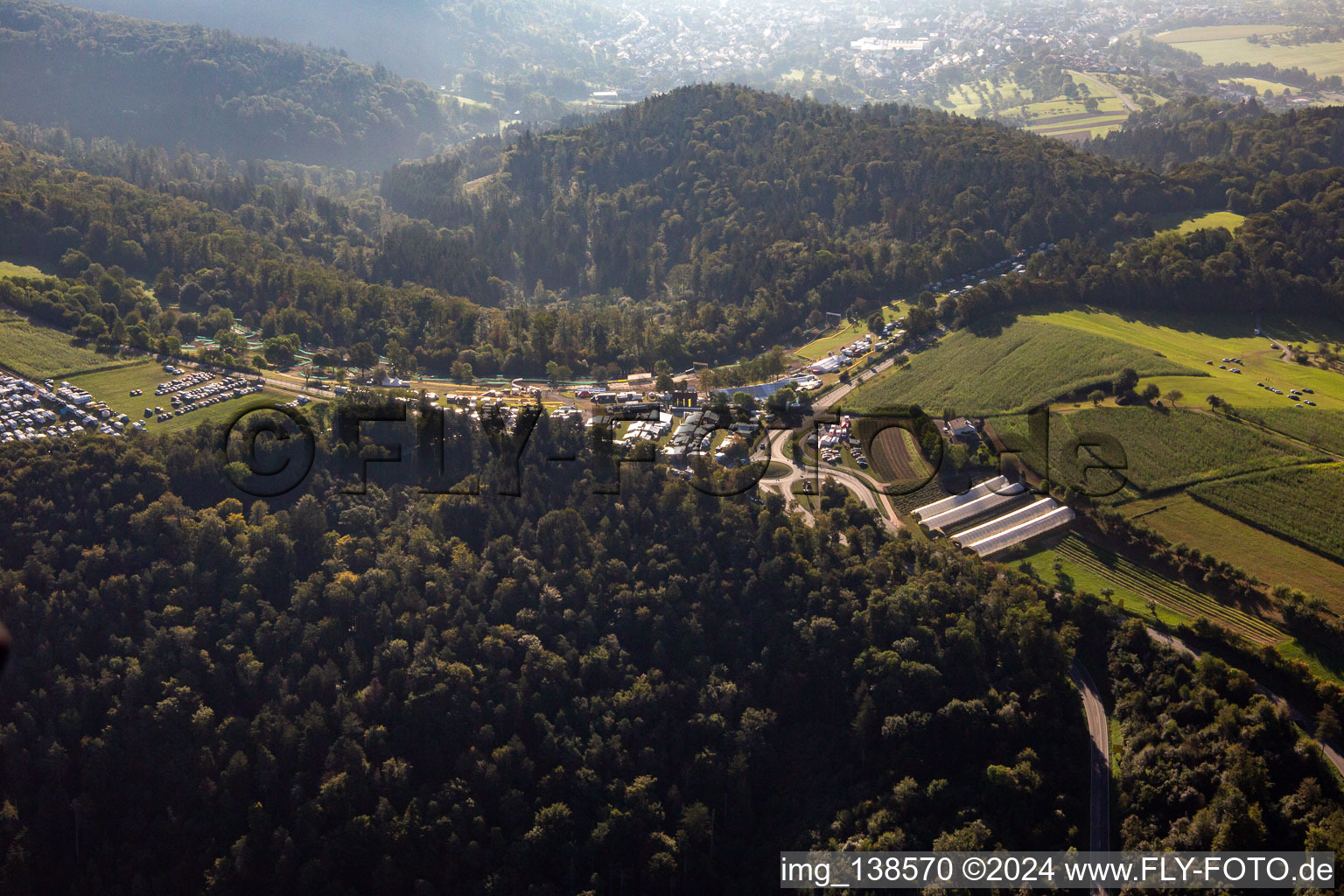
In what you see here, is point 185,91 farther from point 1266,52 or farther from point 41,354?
point 1266,52

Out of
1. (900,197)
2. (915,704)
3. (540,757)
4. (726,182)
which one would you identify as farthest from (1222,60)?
(540,757)

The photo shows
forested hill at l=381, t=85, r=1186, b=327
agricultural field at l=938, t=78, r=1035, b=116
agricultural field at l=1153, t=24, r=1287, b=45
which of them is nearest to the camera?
forested hill at l=381, t=85, r=1186, b=327

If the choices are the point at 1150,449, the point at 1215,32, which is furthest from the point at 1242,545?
the point at 1215,32

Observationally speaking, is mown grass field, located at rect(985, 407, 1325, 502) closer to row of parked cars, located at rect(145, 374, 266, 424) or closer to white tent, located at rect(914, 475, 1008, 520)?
white tent, located at rect(914, 475, 1008, 520)

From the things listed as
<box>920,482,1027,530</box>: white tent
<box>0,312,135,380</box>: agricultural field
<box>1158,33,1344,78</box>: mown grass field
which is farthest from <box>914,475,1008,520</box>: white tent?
<box>1158,33,1344,78</box>: mown grass field

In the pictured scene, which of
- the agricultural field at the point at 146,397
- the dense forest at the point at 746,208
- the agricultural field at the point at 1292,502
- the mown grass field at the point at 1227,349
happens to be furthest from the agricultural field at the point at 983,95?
the agricultural field at the point at 146,397

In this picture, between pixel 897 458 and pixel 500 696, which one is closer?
pixel 500 696
